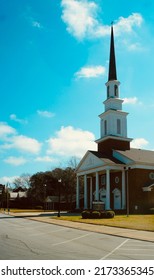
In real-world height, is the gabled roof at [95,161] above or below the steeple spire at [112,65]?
below

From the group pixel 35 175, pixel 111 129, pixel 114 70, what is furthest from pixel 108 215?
pixel 35 175

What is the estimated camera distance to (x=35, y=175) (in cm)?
9062

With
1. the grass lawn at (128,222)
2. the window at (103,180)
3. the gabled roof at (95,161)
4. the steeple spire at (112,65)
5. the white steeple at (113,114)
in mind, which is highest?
the steeple spire at (112,65)

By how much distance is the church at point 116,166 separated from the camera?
156 feet

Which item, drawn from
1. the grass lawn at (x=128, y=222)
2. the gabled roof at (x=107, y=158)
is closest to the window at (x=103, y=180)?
the gabled roof at (x=107, y=158)

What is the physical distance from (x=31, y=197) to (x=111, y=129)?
144 feet

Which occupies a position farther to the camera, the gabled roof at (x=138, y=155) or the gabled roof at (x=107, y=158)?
the gabled roof at (x=138, y=155)

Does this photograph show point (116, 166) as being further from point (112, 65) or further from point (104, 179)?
point (112, 65)

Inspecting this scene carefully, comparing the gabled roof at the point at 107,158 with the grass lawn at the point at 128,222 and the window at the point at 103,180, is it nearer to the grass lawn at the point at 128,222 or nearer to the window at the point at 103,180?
the window at the point at 103,180

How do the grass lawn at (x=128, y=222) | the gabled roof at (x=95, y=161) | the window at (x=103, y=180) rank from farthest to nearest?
the window at (x=103, y=180) → the gabled roof at (x=95, y=161) → the grass lawn at (x=128, y=222)

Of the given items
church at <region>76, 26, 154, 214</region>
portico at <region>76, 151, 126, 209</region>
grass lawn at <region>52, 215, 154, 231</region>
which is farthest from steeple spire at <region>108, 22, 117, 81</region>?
grass lawn at <region>52, 215, 154, 231</region>

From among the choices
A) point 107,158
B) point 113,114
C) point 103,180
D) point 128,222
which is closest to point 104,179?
point 103,180

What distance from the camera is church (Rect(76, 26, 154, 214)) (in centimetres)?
4762
